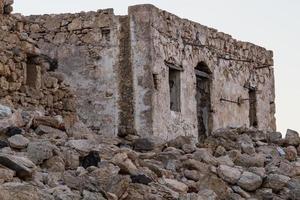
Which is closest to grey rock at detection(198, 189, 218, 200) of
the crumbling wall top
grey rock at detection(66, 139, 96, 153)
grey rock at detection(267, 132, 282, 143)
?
grey rock at detection(66, 139, 96, 153)

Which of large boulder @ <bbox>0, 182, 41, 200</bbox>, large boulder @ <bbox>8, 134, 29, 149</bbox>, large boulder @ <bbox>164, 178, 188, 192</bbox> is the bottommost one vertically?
large boulder @ <bbox>164, 178, 188, 192</bbox>

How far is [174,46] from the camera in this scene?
46.5 ft

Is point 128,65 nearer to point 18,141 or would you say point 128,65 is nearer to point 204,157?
point 204,157

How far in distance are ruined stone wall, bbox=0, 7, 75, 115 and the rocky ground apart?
22.2 inches

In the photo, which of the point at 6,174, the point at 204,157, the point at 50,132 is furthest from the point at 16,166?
the point at 204,157

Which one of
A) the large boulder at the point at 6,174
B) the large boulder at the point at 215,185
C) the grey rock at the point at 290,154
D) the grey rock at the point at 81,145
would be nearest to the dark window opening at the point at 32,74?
the grey rock at the point at 81,145

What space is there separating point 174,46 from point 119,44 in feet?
4.37

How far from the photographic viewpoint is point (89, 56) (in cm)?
1357

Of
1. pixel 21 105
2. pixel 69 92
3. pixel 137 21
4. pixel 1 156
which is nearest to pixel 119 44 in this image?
pixel 137 21

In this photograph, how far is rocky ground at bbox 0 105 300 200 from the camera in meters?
6.80

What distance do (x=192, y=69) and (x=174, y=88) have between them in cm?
74

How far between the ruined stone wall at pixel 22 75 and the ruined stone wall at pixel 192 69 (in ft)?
10.0

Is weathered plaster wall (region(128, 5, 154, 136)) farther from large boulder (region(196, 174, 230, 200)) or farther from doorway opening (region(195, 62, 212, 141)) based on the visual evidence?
large boulder (region(196, 174, 230, 200))

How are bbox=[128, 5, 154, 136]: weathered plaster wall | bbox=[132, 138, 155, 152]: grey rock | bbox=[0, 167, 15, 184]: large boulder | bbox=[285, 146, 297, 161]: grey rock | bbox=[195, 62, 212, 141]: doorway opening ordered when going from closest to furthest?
bbox=[0, 167, 15, 184]: large boulder < bbox=[132, 138, 155, 152]: grey rock < bbox=[285, 146, 297, 161]: grey rock < bbox=[128, 5, 154, 136]: weathered plaster wall < bbox=[195, 62, 212, 141]: doorway opening
